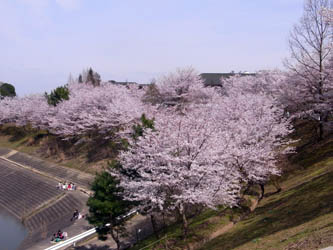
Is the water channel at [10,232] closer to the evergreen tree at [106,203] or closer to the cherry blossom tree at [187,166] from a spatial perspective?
the evergreen tree at [106,203]

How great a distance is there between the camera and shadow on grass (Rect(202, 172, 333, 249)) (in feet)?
34.6

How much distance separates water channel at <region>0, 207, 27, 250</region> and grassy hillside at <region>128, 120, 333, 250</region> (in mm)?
12523

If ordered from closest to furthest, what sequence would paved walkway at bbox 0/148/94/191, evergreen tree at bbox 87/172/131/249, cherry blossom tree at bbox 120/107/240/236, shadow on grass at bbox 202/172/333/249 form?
shadow on grass at bbox 202/172/333/249
cherry blossom tree at bbox 120/107/240/236
evergreen tree at bbox 87/172/131/249
paved walkway at bbox 0/148/94/191

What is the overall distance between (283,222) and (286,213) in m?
1.08

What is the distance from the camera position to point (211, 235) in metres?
13.6

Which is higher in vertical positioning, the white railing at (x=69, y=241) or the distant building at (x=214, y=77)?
the distant building at (x=214, y=77)

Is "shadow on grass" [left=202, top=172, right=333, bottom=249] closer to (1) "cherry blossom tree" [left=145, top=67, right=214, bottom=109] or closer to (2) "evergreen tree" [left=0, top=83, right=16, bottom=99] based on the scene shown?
(1) "cherry blossom tree" [left=145, top=67, right=214, bottom=109]

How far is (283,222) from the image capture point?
35.8 feet

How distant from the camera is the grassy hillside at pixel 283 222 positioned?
336 inches

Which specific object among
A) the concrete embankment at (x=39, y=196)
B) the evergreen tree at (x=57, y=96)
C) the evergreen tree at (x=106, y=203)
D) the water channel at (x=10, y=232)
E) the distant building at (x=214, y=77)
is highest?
the distant building at (x=214, y=77)

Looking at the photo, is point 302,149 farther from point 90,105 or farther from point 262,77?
point 90,105


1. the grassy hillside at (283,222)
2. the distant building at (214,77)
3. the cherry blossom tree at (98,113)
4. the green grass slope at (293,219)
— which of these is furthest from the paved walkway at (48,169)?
the distant building at (214,77)

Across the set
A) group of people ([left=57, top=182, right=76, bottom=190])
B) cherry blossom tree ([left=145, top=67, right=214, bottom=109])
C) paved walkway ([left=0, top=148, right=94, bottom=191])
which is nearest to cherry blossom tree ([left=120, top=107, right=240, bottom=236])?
paved walkway ([left=0, top=148, right=94, bottom=191])

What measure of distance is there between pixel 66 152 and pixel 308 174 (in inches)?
1172
